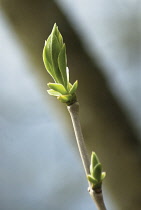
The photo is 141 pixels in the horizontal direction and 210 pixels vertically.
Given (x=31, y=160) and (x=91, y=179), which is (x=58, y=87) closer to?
(x=91, y=179)

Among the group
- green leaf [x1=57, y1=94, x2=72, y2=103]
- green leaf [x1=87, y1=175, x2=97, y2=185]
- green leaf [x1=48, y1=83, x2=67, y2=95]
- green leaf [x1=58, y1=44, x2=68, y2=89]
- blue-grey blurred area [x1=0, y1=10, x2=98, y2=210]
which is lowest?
blue-grey blurred area [x1=0, y1=10, x2=98, y2=210]

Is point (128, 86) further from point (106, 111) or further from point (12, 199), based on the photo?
point (12, 199)

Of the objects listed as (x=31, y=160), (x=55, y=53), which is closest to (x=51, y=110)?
(x=31, y=160)

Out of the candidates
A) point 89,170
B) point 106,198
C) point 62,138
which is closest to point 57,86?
point 89,170

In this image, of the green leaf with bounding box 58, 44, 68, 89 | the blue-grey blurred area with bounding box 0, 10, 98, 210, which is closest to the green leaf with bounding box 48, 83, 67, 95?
the green leaf with bounding box 58, 44, 68, 89

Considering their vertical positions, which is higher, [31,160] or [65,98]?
[65,98]

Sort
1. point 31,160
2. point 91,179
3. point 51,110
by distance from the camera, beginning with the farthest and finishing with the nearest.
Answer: point 31,160 < point 51,110 < point 91,179

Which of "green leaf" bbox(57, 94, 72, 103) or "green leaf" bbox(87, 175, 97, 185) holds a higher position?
"green leaf" bbox(57, 94, 72, 103)

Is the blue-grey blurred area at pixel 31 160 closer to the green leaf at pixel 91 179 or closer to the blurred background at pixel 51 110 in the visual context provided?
the blurred background at pixel 51 110

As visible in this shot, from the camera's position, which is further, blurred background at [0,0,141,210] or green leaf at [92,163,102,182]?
blurred background at [0,0,141,210]

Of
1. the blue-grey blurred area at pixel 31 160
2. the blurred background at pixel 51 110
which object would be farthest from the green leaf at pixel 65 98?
the blue-grey blurred area at pixel 31 160

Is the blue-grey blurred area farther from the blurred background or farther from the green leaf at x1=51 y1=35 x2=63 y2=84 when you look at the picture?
the green leaf at x1=51 y1=35 x2=63 y2=84

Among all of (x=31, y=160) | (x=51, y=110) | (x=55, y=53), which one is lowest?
(x=31, y=160)
